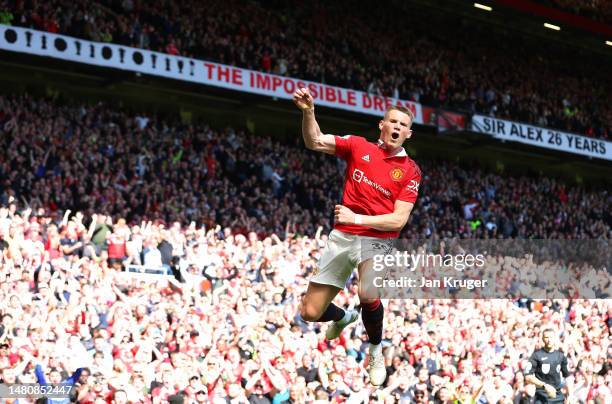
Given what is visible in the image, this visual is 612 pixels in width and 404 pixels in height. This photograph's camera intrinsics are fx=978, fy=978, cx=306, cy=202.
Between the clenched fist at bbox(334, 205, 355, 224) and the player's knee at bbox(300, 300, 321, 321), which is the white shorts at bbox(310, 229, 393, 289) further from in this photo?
the clenched fist at bbox(334, 205, 355, 224)

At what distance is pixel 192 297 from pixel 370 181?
9.15 metres

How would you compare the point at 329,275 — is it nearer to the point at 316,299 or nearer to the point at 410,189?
the point at 316,299

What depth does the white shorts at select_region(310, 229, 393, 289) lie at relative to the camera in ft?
27.0

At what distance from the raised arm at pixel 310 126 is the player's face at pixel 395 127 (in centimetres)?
44

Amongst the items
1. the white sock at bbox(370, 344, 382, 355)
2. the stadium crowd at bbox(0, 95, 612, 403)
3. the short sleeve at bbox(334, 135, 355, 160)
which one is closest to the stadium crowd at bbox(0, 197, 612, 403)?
the stadium crowd at bbox(0, 95, 612, 403)

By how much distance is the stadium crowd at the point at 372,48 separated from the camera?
27578 mm

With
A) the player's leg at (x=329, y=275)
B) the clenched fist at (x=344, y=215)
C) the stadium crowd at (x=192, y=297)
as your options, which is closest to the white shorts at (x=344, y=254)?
the player's leg at (x=329, y=275)

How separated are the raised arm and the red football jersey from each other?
119 millimetres

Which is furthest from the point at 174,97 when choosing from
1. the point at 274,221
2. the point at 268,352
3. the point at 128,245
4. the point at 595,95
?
the point at 595,95

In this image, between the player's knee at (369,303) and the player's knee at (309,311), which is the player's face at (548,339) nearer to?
the player's knee at (369,303)

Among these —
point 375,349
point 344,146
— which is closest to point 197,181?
point 375,349

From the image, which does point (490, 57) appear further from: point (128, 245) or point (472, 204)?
point (128, 245)

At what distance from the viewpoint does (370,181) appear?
816 cm

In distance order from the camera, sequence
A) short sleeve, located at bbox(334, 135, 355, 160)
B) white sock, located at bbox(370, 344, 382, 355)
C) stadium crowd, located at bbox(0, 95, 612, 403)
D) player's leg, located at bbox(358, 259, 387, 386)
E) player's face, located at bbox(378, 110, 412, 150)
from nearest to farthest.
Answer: player's face, located at bbox(378, 110, 412, 150) → short sleeve, located at bbox(334, 135, 355, 160) → player's leg, located at bbox(358, 259, 387, 386) → white sock, located at bbox(370, 344, 382, 355) → stadium crowd, located at bbox(0, 95, 612, 403)
